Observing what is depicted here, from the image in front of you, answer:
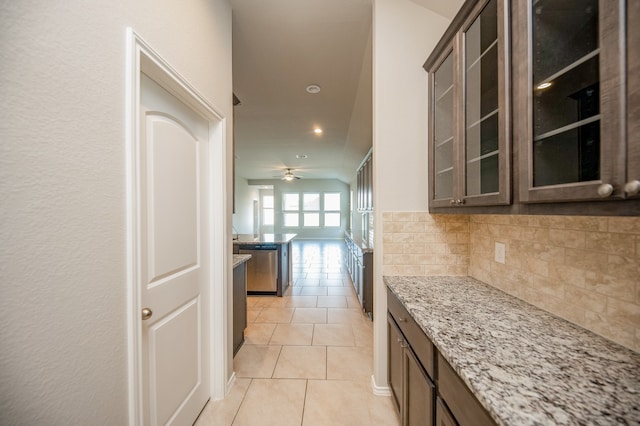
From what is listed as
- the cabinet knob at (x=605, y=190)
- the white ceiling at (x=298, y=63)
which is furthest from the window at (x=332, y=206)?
the cabinet knob at (x=605, y=190)

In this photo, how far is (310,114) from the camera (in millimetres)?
3969

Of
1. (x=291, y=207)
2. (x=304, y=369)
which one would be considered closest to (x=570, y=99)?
(x=304, y=369)

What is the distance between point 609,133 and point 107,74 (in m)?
1.59

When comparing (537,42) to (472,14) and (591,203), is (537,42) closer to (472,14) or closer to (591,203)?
(472,14)

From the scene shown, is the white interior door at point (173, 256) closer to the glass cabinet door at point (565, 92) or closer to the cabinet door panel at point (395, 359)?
the cabinet door panel at point (395, 359)

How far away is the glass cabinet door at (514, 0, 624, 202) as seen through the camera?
696 millimetres

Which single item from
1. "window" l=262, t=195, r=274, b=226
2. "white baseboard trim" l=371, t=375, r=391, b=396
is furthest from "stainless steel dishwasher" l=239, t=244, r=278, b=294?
"window" l=262, t=195, r=274, b=226

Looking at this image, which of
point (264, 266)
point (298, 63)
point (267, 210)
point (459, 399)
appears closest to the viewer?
point (459, 399)

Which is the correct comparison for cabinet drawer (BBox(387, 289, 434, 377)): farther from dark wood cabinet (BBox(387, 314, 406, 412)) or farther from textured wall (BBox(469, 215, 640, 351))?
textured wall (BBox(469, 215, 640, 351))

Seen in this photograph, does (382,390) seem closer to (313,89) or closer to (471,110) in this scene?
(471,110)

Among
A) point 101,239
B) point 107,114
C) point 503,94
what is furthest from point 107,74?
point 503,94

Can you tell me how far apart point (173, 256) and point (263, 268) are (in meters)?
2.93

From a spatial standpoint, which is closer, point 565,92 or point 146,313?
point 565,92

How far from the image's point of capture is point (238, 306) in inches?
105
